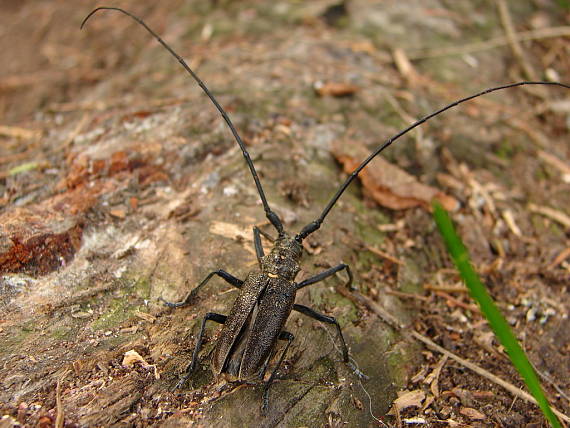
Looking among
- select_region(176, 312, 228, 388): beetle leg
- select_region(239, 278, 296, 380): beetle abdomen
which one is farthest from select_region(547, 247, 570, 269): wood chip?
select_region(176, 312, 228, 388): beetle leg

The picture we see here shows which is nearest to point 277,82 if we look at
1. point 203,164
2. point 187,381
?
point 203,164

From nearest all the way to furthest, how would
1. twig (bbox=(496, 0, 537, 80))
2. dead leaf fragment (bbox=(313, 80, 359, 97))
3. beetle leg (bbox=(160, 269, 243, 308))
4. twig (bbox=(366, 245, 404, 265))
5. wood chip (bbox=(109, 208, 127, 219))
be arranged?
beetle leg (bbox=(160, 269, 243, 308)) < wood chip (bbox=(109, 208, 127, 219)) < twig (bbox=(366, 245, 404, 265)) < dead leaf fragment (bbox=(313, 80, 359, 97)) < twig (bbox=(496, 0, 537, 80))

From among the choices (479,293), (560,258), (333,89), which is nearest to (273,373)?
(479,293)

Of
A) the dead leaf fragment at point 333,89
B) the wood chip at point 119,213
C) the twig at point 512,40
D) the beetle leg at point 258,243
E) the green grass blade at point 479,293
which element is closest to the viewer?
the green grass blade at point 479,293

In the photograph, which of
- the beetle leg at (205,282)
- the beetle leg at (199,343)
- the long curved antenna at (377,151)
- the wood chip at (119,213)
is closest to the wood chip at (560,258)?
the long curved antenna at (377,151)

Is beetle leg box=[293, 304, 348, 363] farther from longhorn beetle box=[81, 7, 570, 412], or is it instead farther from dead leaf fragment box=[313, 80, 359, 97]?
dead leaf fragment box=[313, 80, 359, 97]

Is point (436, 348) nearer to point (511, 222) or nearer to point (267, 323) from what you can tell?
point (267, 323)

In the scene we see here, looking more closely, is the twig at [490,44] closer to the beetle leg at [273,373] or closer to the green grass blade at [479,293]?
the beetle leg at [273,373]
